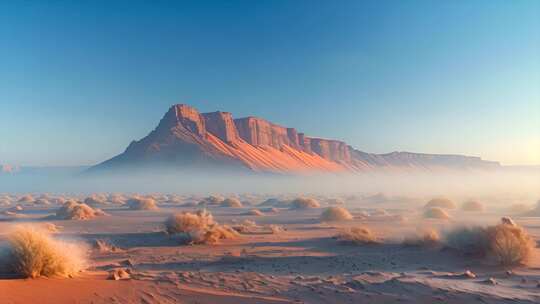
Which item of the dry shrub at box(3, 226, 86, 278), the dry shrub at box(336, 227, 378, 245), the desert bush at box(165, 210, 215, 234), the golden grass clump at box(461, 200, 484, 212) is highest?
the dry shrub at box(3, 226, 86, 278)

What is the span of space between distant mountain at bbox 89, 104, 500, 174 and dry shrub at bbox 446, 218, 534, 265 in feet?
297

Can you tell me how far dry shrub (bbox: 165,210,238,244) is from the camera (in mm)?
15805

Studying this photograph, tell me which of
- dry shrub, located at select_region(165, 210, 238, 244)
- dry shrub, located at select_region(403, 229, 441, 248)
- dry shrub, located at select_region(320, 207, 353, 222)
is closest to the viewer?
dry shrub, located at select_region(403, 229, 441, 248)

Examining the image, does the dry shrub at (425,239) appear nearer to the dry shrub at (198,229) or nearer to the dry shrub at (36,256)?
the dry shrub at (198,229)

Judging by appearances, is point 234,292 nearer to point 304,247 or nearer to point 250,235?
point 304,247

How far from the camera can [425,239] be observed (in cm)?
1432

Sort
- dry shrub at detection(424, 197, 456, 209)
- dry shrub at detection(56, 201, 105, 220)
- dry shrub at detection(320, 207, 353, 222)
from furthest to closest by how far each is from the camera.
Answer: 1. dry shrub at detection(424, 197, 456, 209)
2. dry shrub at detection(56, 201, 105, 220)
3. dry shrub at detection(320, 207, 353, 222)

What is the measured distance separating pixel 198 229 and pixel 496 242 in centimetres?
1041

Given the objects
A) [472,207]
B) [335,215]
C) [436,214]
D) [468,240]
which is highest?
[468,240]

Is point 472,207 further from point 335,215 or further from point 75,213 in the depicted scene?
point 75,213

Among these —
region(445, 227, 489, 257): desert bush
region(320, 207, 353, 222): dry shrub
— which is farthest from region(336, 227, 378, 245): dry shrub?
region(320, 207, 353, 222): dry shrub

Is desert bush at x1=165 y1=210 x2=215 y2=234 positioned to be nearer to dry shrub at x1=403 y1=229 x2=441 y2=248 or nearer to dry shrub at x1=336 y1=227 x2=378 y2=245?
dry shrub at x1=336 y1=227 x2=378 y2=245

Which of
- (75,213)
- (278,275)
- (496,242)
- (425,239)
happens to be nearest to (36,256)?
(278,275)

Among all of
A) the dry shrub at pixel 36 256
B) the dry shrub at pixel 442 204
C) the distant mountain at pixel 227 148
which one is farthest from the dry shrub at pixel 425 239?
the distant mountain at pixel 227 148
